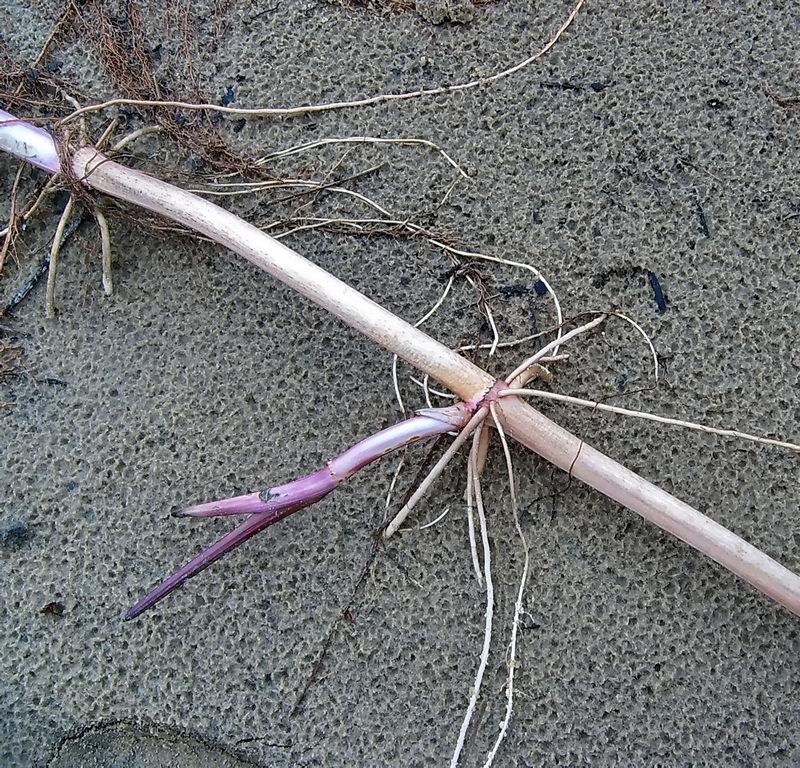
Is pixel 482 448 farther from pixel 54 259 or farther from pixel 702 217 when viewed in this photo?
pixel 54 259

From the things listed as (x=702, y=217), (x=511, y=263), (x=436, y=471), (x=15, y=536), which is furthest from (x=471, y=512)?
(x=15, y=536)

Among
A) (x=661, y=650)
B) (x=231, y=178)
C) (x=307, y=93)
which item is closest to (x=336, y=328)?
(x=231, y=178)

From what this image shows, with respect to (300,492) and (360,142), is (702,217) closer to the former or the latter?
(360,142)

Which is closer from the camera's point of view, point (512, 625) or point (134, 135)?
point (512, 625)

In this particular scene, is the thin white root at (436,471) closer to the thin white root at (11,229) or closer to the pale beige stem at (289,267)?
the pale beige stem at (289,267)

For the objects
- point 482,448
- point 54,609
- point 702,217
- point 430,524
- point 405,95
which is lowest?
point 54,609

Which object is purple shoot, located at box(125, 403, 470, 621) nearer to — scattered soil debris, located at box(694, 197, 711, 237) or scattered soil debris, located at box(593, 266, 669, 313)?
scattered soil debris, located at box(593, 266, 669, 313)

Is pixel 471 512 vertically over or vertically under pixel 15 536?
over
